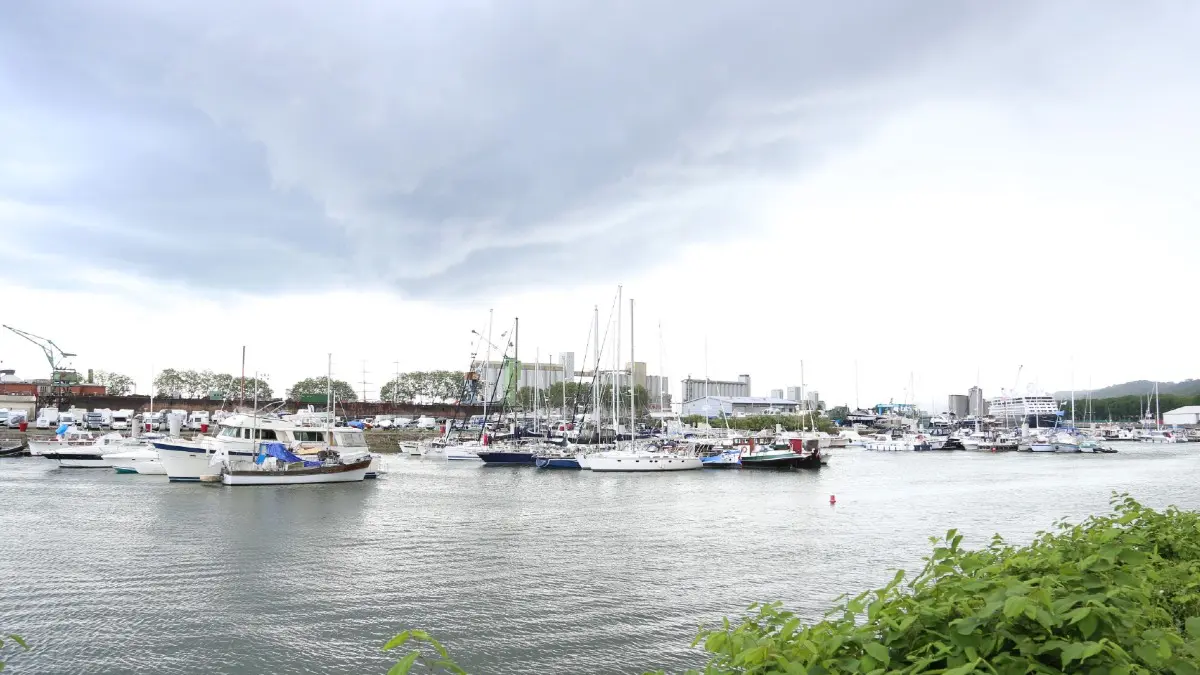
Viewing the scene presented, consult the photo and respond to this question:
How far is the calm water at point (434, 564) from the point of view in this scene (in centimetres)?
1638

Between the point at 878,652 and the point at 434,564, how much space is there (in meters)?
22.9

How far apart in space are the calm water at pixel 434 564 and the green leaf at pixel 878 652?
36.4 feet

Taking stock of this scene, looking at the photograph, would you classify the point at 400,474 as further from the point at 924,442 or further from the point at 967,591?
the point at 924,442

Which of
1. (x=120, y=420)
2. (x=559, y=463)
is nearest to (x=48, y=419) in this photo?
(x=120, y=420)

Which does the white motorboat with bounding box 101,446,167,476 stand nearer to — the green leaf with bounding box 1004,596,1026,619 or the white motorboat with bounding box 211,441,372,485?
the white motorboat with bounding box 211,441,372,485

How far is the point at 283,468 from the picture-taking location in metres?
53.4

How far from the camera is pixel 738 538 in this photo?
31672mm

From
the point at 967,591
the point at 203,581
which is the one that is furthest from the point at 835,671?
the point at 203,581

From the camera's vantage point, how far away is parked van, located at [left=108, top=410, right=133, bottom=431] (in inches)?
4882

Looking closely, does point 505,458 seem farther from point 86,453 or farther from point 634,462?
point 86,453

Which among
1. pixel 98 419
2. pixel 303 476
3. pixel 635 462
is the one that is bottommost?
pixel 635 462

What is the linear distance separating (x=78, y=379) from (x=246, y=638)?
181759mm

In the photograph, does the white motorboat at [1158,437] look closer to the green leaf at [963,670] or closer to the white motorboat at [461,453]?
the white motorboat at [461,453]

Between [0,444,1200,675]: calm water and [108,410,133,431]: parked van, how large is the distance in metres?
80.9
